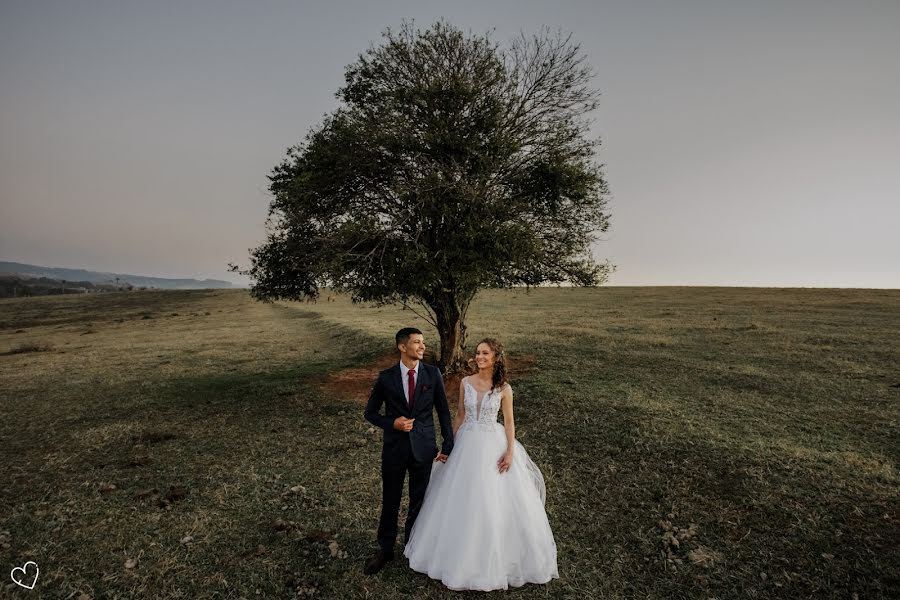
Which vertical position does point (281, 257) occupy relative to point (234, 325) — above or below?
above

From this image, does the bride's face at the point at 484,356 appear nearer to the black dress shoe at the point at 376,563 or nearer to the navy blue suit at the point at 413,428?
the navy blue suit at the point at 413,428

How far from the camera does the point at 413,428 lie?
6.71 meters

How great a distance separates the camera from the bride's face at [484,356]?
21.1 ft

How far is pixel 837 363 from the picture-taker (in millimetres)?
20703

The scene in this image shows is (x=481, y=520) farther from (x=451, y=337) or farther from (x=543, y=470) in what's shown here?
(x=451, y=337)

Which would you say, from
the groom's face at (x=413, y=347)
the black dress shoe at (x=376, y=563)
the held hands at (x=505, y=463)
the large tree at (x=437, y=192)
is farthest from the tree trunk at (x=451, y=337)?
the groom's face at (x=413, y=347)

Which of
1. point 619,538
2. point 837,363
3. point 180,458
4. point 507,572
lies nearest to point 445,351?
point 180,458

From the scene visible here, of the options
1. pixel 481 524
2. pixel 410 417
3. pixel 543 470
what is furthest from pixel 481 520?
pixel 543 470

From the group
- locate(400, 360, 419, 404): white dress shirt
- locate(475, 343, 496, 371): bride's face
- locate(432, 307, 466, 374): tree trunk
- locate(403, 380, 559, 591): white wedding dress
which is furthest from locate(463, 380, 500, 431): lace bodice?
locate(432, 307, 466, 374): tree trunk

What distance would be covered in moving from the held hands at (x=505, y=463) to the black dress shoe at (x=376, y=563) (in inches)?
99.5

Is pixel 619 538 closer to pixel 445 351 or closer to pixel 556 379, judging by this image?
pixel 556 379

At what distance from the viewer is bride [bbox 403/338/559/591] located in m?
6.41

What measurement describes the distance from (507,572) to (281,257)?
15.1 m

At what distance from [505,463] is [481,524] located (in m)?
0.90
